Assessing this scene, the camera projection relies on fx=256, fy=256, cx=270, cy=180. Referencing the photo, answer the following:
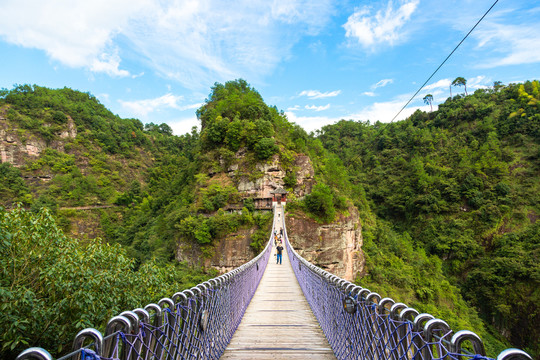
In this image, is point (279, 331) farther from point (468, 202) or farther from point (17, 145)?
point (17, 145)

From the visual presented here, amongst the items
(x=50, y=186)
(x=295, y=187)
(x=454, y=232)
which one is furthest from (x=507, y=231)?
(x=50, y=186)

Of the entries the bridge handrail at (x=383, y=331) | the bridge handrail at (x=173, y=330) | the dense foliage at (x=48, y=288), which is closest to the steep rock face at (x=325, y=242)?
the dense foliage at (x=48, y=288)

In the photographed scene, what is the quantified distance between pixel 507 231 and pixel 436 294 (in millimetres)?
15035

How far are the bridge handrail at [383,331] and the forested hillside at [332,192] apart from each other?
4.28 metres

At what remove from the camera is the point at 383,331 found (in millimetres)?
2211

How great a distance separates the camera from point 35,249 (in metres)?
4.76

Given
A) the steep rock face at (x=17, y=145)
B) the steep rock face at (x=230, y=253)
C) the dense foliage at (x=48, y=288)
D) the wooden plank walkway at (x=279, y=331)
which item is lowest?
the steep rock face at (x=230, y=253)

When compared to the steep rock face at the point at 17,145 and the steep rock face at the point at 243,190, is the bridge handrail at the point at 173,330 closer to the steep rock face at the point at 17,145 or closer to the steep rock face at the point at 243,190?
the steep rock face at the point at 243,190

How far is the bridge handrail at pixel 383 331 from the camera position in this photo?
1399mm

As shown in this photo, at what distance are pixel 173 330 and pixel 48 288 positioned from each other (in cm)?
365

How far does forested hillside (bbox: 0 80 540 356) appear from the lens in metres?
21.8

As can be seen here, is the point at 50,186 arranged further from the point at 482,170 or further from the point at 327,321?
the point at 482,170

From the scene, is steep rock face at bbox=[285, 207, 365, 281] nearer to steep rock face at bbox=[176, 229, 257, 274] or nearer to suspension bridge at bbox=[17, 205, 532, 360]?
steep rock face at bbox=[176, 229, 257, 274]

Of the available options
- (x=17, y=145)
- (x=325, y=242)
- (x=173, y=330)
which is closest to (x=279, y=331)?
(x=173, y=330)
